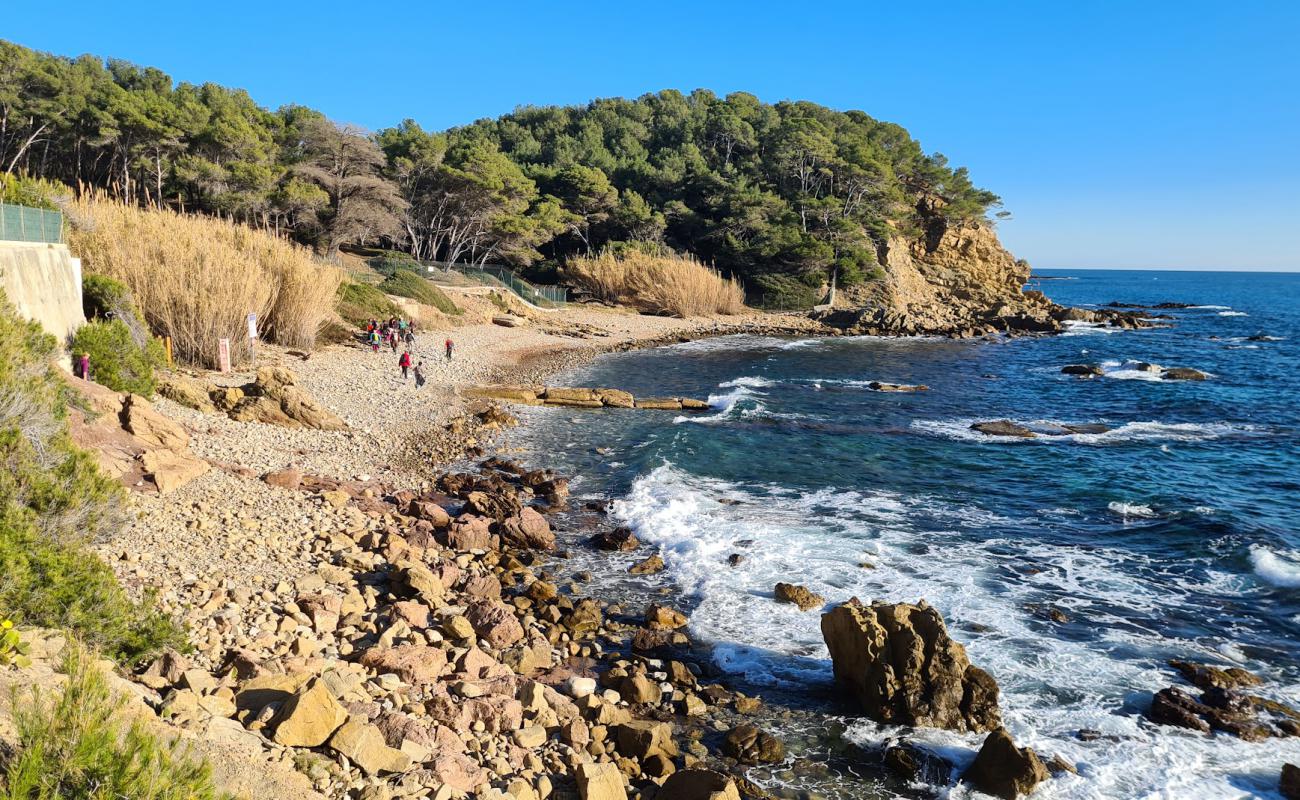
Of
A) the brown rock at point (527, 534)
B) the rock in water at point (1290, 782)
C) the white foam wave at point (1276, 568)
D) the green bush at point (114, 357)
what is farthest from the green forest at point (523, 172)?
the rock in water at point (1290, 782)

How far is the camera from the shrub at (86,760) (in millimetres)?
3777

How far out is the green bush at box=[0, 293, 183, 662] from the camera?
6.25m

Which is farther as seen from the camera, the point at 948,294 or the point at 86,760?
the point at 948,294

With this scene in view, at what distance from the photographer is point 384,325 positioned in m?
31.7

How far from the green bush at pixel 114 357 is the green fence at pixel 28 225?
2004mm

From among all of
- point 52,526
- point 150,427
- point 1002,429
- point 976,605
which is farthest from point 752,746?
point 1002,429

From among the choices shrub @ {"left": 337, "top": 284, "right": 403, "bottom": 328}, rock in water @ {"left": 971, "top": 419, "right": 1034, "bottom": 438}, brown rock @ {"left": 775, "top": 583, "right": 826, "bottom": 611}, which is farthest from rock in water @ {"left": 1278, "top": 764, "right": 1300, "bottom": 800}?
shrub @ {"left": 337, "top": 284, "right": 403, "bottom": 328}

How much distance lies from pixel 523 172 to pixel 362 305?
108 feet

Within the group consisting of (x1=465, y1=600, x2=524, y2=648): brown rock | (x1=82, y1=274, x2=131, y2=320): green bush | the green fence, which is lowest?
(x1=465, y1=600, x2=524, y2=648): brown rock

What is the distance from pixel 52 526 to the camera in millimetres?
7324

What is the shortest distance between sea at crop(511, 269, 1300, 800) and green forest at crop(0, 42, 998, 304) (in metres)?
23.7

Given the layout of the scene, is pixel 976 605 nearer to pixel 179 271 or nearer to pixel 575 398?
pixel 575 398

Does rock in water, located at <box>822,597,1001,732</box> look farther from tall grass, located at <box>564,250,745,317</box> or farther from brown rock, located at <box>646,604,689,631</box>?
tall grass, located at <box>564,250,745,317</box>

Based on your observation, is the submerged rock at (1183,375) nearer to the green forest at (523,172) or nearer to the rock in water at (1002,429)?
the rock in water at (1002,429)
